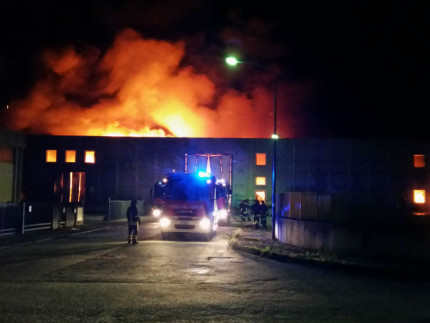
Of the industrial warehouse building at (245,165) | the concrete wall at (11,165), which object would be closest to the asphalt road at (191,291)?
the concrete wall at (11,165)

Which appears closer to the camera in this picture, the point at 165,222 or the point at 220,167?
the point at 165,222

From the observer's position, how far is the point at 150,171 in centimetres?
4444

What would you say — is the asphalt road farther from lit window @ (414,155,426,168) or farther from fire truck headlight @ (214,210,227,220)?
lit window @ (414,155,426,168)

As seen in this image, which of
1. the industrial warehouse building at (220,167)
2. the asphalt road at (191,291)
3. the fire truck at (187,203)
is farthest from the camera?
the industrial warehouse building at (220,167)

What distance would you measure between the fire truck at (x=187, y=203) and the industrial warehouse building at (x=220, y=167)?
22.7 m

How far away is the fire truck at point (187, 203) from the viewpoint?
59.7 ft

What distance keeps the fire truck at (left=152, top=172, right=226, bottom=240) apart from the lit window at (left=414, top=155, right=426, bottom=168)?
30.0 meters

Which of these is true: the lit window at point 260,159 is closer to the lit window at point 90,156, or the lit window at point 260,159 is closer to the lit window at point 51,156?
the lit window at point 90,156

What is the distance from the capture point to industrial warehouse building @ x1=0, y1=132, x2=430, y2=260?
140 ft

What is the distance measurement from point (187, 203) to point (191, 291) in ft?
32.7

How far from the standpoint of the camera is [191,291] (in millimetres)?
8297

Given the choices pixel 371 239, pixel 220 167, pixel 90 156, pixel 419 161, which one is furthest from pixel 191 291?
pixel 419 161

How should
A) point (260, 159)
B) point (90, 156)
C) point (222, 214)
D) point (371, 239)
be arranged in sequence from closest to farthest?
1. point (371, 239)
2. point (222, 214)
3. point (260, 159)
4. point (90, 156)

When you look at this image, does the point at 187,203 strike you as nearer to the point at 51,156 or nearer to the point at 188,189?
the point at 188,189
